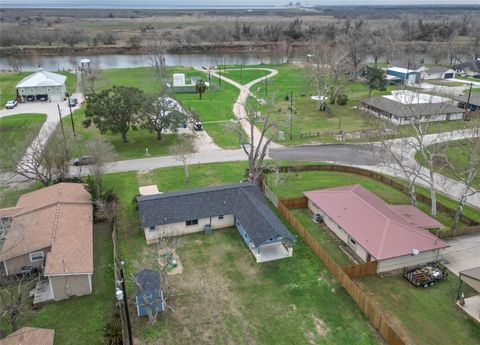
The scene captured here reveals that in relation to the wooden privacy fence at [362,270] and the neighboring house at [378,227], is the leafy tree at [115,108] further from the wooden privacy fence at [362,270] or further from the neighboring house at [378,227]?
the wooden privacy fence at [362,270]

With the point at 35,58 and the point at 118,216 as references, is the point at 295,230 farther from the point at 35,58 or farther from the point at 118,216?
the point at 35,58

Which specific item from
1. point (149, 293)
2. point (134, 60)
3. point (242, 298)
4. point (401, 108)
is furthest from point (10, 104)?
point (134, 60)

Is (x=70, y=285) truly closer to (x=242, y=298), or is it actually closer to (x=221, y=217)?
(x=242, y=298)

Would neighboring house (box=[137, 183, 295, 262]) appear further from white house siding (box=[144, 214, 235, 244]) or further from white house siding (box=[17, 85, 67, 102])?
white house siding (box=[17, 85, 67, 102])

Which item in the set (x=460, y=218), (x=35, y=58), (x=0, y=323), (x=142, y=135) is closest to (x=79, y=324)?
(x=0, y=323)

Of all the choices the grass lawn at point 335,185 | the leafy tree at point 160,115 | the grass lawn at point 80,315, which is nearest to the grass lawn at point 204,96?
the leafy tree at point 160,115
